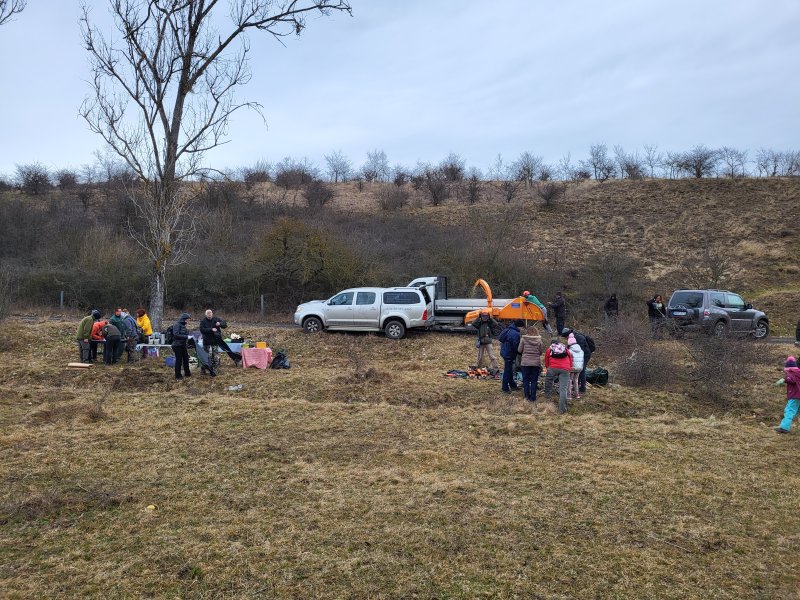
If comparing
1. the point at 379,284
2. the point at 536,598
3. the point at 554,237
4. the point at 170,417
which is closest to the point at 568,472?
the point at 536,598

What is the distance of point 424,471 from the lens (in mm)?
6980

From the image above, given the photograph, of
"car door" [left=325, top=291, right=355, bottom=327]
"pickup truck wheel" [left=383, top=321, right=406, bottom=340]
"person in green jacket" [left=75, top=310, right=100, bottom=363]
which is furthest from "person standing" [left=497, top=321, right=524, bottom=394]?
"person in green jacket" [left=75, top=310, right=100, bottom=363]

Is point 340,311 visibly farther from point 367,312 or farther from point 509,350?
point 509,350

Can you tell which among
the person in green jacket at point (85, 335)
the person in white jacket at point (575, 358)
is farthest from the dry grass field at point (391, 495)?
the person in green jacket at point (85, 335)

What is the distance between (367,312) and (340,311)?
0.90m

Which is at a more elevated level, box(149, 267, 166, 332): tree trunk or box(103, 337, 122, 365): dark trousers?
box(149, 267, 166, 332): tree trunk

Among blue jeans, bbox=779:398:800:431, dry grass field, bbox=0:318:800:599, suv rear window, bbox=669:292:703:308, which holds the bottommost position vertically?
dry grass field, bbox=0:318:800:599

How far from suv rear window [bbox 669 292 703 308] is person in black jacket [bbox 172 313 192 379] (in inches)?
599

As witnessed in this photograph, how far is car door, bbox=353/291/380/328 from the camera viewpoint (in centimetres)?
1841

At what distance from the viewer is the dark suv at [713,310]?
721 inches

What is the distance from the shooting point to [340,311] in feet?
61.1

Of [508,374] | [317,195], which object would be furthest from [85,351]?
[317,195]

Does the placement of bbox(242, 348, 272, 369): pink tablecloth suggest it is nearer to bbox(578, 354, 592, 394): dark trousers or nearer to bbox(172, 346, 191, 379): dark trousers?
bbox(172, 346, 191, 379): dark trousers

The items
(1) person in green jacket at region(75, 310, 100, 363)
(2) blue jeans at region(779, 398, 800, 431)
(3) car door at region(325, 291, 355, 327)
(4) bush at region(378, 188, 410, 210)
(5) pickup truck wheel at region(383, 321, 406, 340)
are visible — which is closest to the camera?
(2) blue jeans at region(779, 398, 800, 431)
